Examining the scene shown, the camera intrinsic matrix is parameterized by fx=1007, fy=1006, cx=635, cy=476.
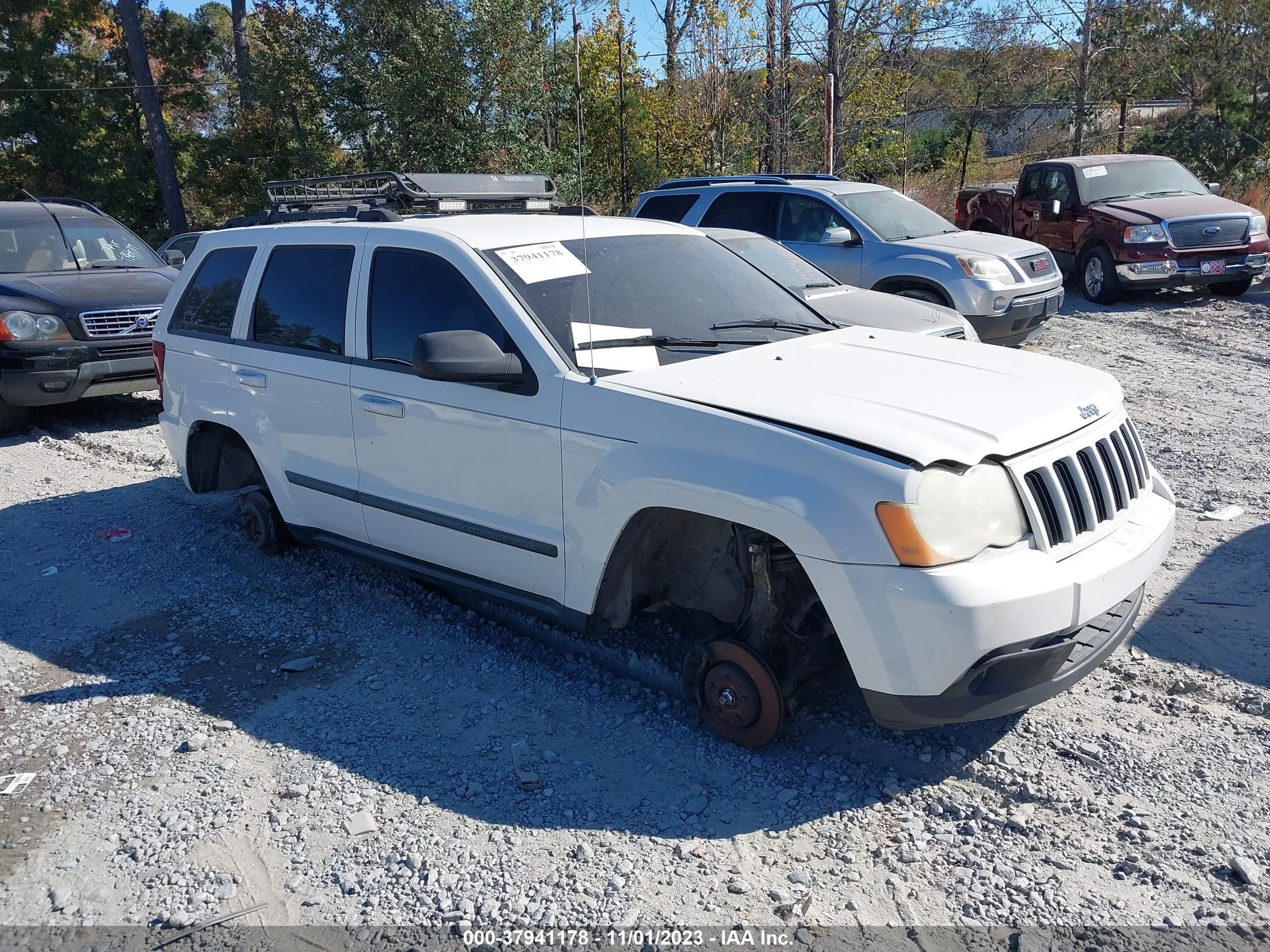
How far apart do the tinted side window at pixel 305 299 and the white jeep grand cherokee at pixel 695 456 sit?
17 mm

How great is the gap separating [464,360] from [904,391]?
1.59 metres

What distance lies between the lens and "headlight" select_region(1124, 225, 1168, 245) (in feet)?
41.1

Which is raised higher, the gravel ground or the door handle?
the door handle

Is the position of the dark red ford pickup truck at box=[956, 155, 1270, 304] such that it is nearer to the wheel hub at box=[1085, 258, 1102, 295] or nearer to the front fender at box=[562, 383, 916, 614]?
the wheel hub at box=[1085, 258, 1102, 295]

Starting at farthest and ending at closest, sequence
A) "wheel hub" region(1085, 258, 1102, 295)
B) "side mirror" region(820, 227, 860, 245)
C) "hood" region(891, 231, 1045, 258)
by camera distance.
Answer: "wheel hub" region(1085, 258, 1102, 295)
"side mirror" region(820, 227, 860, 245)
"hood" region(891, 231, 1045, 258)

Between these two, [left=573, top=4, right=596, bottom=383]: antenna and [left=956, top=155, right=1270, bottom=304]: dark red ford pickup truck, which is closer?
[left=573, top=4, right=596, bottom=383]: antenna

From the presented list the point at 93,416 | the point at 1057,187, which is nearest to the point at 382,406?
the point at 93,416

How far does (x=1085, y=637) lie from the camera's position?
10.9 ft

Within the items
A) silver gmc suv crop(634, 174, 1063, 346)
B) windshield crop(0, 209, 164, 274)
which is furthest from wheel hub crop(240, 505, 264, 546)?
silver gmc suv crop(634, 174, 1063, 346)

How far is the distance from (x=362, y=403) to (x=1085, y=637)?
3.03m

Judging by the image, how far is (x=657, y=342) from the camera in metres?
3.98

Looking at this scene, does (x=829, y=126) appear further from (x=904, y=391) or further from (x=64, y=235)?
(x=904, y=391)

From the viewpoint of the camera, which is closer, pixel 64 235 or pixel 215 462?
pixel 215 462

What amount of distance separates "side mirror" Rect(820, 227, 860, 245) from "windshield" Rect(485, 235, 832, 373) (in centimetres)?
585
